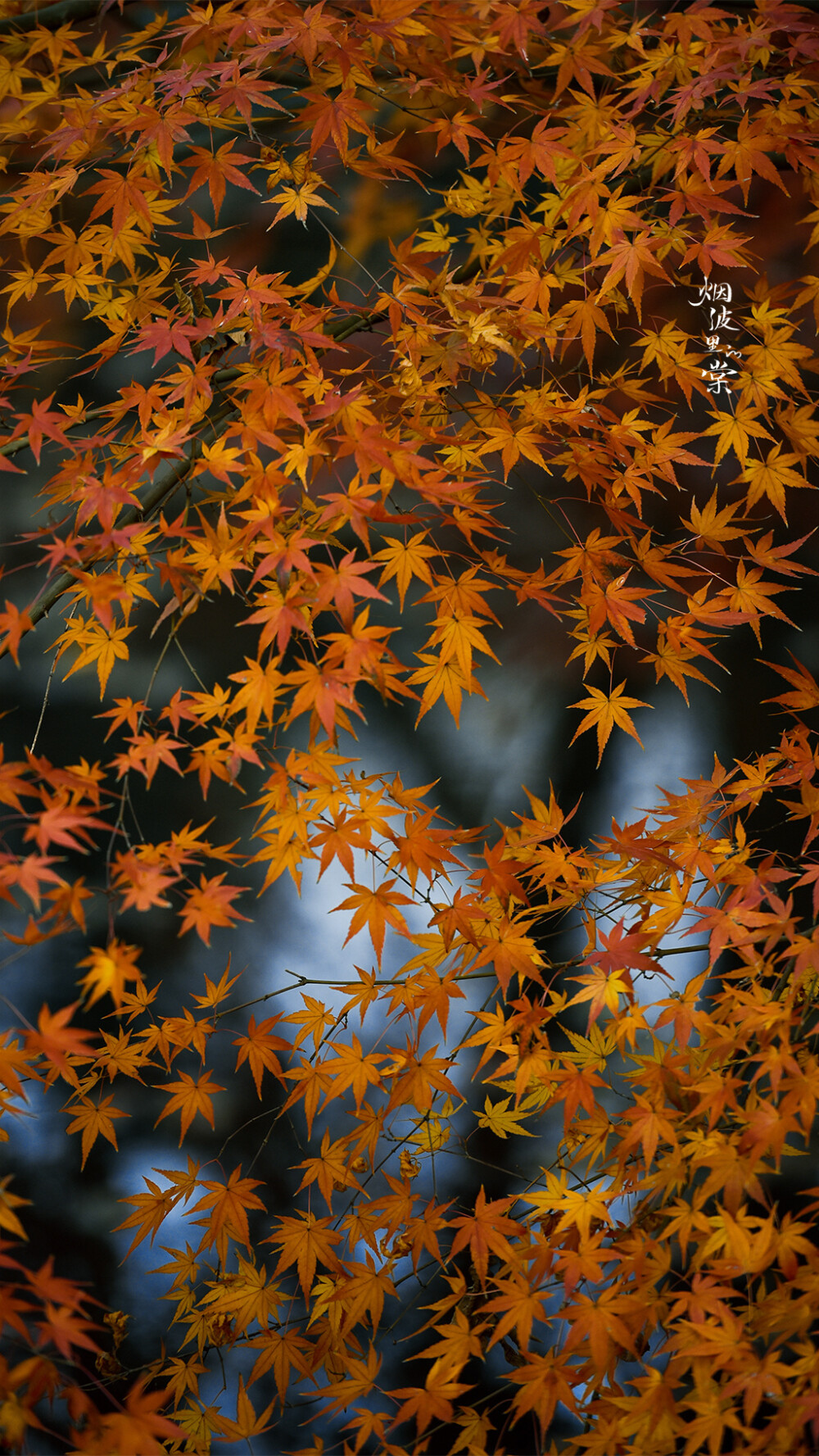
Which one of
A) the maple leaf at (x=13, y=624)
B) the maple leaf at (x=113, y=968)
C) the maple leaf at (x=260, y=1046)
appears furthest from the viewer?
the maple leaf at (x=260, y=1046)

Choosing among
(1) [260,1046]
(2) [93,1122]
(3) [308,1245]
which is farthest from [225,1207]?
(2) [93,1122]

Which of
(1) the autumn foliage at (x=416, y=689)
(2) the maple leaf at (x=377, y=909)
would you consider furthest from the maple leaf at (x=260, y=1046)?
(2) the maple leaf at (x=377, y=909)

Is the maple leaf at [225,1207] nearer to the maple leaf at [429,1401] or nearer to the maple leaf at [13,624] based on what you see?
the maple leaf at [429,1401]

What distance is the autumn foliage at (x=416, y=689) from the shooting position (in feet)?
5.08

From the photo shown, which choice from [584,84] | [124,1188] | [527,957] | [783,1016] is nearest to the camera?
[783,1016]

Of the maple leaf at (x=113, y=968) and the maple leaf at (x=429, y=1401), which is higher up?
the maple leaf at (x=113, y=968)

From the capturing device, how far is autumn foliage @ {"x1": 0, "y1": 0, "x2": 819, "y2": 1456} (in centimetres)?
155

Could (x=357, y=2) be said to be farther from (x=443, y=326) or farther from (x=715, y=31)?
(x=443, y=326)

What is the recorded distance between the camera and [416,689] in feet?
8.87

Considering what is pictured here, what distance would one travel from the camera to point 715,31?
6.48ft

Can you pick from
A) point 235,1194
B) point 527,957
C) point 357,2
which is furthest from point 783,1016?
point 357,2

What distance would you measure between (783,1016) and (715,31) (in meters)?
1.92

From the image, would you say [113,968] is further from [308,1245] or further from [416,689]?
[416,689]

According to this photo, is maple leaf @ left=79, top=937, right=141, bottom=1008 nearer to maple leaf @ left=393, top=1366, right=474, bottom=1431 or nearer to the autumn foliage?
the autumn foliage
